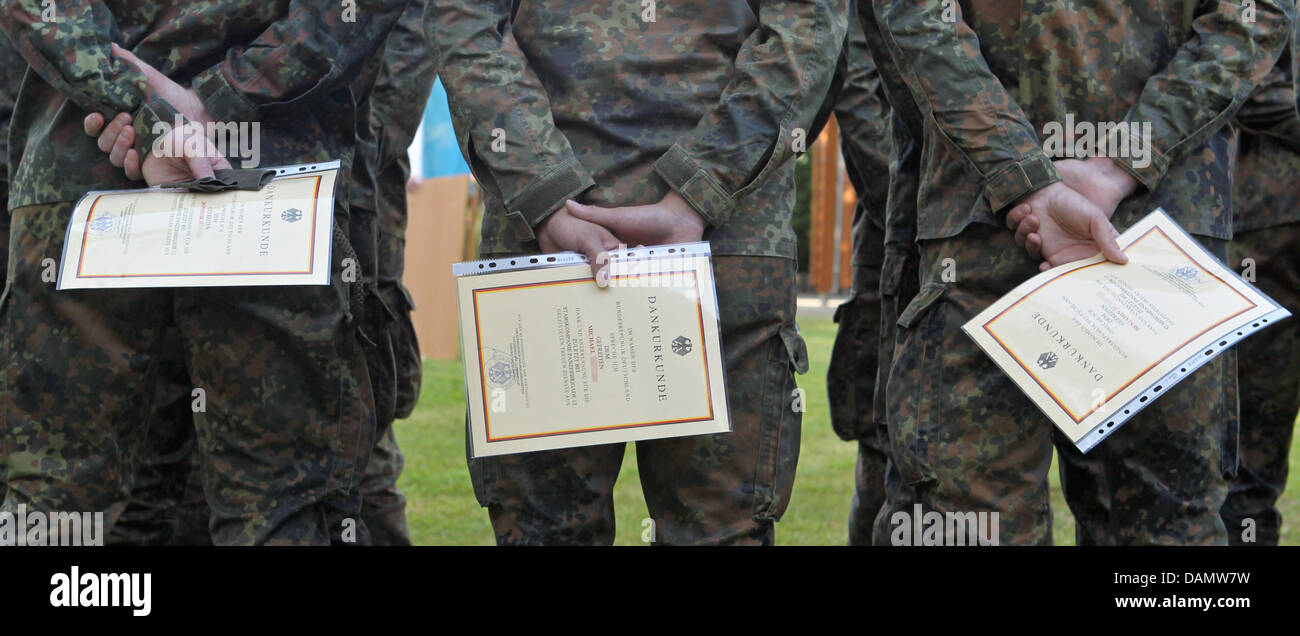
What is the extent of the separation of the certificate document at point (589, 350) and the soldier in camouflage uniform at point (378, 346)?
1.90 feet

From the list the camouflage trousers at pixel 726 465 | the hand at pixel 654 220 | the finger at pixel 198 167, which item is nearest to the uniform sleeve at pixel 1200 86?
the camouflage trousers at pixel 726 465

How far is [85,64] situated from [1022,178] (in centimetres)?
183

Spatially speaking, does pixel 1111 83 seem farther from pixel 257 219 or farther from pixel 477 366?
pixel 257 219

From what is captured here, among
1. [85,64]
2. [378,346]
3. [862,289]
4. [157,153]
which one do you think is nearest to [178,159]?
[157,153]

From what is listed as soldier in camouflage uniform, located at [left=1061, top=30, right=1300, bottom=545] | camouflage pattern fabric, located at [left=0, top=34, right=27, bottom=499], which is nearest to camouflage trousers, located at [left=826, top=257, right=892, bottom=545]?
soldier in camouflage uniform, located at [left=1061, top=30, right=1300, bottom=545]

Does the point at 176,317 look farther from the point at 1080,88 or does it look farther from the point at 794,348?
the point at 1080,88

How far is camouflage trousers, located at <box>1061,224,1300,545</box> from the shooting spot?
319 centimetres

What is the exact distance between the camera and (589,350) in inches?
82.4

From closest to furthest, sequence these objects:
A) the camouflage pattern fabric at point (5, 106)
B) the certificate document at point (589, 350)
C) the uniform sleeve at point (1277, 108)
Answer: the certificate document at point (589, 350)
the camouflage pattern fabric at point (5, 106)
the uniform sleeve at point (1277, 108)

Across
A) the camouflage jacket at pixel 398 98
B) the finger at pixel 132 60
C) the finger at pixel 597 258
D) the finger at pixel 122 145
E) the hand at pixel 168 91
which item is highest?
the camouflage jacket at pixel 398 98

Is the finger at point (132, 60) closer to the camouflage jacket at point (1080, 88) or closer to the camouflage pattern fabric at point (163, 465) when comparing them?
the camouflage pattern fabric at point (163, 465)

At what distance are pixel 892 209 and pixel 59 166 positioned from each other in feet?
6.14

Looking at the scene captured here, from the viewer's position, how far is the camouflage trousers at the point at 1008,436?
2254 millimetres
